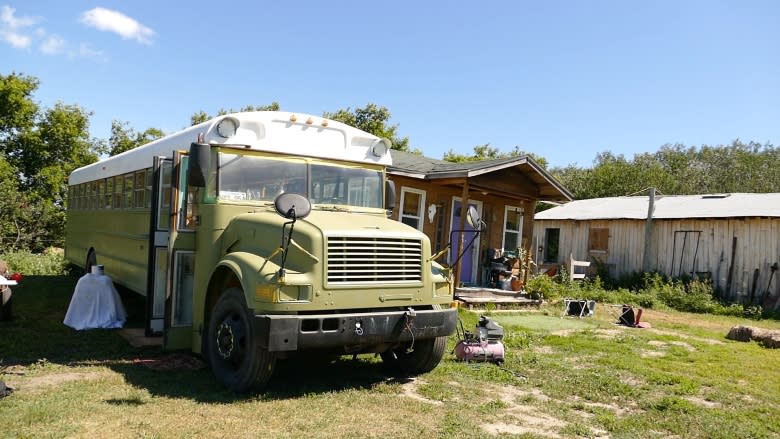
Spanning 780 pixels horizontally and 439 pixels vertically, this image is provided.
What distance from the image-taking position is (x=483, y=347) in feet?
22.6

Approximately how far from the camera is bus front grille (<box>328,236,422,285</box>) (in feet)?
16.7

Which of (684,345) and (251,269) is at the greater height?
(251,269)

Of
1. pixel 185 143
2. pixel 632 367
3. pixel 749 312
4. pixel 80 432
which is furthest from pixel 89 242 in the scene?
pixel 749 312

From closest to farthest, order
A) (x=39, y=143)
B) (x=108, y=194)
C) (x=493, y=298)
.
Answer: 1. (x=108, y=194)
2. (x=493, y=298)
3. (x=39, y=143)

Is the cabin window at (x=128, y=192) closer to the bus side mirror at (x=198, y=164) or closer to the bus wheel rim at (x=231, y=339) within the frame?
the bus side mirror at (x=198, y=164)

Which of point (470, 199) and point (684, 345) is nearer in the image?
point (684, 345)

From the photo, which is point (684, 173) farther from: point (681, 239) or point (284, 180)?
point (284, 180)

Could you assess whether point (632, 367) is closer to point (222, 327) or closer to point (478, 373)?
point (478, 373)

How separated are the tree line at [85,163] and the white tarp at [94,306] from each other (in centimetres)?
1356

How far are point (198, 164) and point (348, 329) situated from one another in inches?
83.0

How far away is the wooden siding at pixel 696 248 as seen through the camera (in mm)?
16469

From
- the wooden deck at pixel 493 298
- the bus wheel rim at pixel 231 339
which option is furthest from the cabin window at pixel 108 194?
the wooden deck at pixel 493 298

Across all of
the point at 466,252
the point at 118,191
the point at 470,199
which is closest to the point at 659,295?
the point at 466,252

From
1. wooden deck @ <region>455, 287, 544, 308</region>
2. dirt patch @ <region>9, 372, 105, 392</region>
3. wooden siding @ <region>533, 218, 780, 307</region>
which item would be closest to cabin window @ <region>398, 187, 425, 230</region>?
wooden deck @ <region>455, 287, 544, 308</region>
